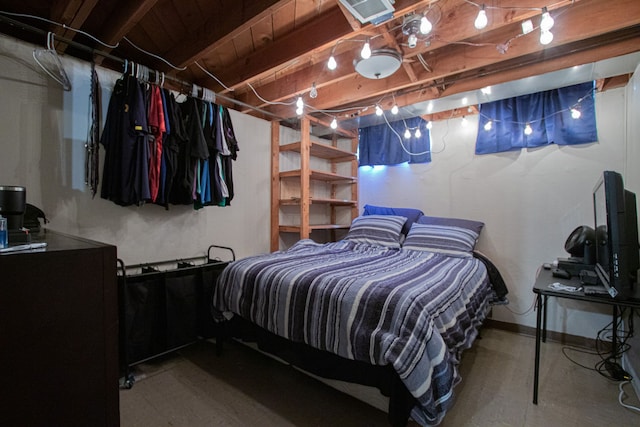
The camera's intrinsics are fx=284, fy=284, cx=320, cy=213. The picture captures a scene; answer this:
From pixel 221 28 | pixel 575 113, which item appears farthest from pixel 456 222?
pixel 221 28

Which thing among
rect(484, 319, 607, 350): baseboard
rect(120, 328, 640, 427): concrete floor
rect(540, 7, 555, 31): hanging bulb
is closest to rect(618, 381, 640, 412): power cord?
rect(120, 328, 640, 427): concrete floor

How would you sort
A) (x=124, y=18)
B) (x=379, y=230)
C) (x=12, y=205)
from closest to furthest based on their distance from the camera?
(x=12, y=205) < (x=124, y=18) < (x=379, y=230)

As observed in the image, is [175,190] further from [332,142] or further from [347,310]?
[332,142]

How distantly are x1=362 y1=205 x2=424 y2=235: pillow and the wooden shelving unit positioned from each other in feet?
1.10

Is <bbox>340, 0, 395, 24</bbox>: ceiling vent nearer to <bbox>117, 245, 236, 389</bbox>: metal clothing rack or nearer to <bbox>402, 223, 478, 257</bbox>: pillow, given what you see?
<bbox>402, 223, 478, 257</bbox>: pillow

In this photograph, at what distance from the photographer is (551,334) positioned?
2557 mm

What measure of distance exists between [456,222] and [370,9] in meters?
2.15

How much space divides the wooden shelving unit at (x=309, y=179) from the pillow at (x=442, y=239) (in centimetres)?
106

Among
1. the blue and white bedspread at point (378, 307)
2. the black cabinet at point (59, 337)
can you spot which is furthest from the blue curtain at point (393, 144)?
the black cabinet at point (59, 337)

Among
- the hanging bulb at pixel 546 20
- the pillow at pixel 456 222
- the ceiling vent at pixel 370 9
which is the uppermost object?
the ceiling vent at pixel 370 9

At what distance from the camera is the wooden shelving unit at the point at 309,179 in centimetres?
315

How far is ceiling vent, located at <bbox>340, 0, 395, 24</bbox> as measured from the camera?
4.68ft

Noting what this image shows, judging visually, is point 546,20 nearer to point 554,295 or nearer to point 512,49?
point 512,49

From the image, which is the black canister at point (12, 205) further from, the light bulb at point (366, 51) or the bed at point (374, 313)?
the light bulb at point (366, 51)
